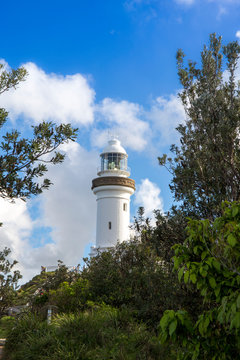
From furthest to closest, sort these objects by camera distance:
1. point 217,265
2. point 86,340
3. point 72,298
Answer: point 72,298
point 86,340
point 217,265

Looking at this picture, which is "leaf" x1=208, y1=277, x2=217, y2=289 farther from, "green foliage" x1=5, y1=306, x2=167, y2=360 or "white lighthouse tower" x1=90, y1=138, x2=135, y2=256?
"white lighthouse tower" x1=90, y1=138, x2=135, y2=256

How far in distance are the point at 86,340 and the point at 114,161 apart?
23.1 meters

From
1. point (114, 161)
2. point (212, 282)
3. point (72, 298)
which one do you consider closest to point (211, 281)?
point (212, 282)

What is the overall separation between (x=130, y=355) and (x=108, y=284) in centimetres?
530

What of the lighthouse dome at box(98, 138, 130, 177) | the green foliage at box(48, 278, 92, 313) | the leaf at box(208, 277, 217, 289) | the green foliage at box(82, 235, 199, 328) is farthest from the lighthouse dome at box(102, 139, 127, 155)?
the leaf at box(208, 277, 217, 289)

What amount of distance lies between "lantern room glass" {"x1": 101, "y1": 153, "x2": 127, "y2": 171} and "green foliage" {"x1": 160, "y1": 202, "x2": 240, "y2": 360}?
25352mm

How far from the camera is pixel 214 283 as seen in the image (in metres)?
4.70

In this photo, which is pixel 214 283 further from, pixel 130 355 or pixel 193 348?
pixel 130 355

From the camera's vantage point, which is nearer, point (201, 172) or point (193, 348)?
point (193, 348)

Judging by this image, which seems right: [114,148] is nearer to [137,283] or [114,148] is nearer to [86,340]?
[137,283]

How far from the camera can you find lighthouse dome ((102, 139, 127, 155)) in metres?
30.9

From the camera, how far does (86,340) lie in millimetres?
8312

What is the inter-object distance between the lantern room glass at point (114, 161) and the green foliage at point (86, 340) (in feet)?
69.2

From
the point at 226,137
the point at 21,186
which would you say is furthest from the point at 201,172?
the point at 21,186
